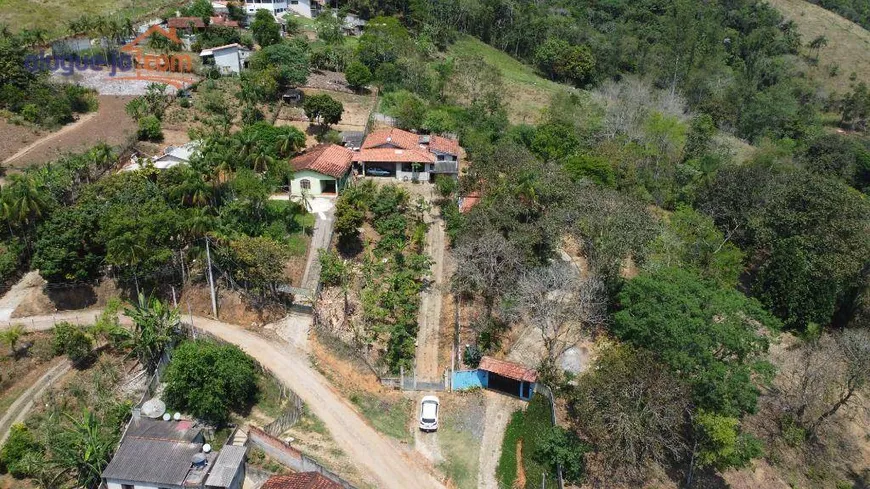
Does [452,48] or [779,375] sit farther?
[452,48]

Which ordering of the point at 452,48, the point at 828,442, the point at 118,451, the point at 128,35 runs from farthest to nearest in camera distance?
the point at 452,48, the point at 128,35, the point at 828,442, the point at 118,451

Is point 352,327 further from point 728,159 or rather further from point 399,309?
point 728,159

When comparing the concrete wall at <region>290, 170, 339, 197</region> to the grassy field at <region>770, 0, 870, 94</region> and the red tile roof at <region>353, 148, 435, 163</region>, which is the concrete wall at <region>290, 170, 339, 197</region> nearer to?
the red tile roof at <region>353, 148, 435, 163</region>

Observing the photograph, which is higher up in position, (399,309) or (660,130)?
(660,130)

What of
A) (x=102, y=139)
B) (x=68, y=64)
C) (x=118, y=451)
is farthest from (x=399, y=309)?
(x=68, y=64)

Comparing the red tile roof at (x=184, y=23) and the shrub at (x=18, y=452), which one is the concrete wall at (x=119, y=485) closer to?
the shrub at (x=18, y=452)

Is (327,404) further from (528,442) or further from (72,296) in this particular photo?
(72,296)

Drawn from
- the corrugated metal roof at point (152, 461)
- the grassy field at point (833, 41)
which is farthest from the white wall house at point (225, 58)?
the grassy field at point (833, 41)
